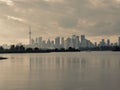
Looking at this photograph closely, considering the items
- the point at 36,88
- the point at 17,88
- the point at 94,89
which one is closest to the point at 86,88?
the point at 94,89

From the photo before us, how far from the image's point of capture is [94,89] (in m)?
27.3

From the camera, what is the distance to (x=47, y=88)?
28.5 metres

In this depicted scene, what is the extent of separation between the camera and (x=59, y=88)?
1117 inches

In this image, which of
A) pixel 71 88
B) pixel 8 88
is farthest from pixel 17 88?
pixel 71 88

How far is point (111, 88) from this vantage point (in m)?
27.9

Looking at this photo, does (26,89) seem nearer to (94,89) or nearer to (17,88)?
(17,88)

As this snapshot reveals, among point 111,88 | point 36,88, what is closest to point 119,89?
point 111,88

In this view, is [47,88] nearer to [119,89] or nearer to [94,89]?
[94,89]

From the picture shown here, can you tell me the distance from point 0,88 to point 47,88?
457 cm

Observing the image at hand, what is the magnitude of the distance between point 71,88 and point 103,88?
9.99 feet

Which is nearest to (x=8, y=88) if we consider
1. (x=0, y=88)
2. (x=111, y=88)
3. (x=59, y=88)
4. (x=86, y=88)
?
(x=0, y=88)

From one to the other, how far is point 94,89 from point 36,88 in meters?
5.62

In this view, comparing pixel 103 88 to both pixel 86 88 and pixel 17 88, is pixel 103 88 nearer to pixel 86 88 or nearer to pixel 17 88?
pixel 86 88

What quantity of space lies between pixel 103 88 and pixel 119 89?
66.4 inches
